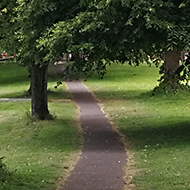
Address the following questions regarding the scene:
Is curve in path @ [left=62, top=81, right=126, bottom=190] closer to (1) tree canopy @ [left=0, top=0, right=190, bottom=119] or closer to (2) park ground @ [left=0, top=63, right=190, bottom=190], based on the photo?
(2) park ground @ [left=0, top=63, right=190, bottom=190]

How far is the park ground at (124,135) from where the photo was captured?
1000 centimetres

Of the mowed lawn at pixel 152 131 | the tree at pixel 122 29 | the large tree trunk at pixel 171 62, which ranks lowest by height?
the mowed lawn at pixel 152 131

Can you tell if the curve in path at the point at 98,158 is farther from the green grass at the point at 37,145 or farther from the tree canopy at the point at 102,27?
the tree canopy at the point at 102,27

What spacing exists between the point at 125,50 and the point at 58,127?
5.42 meters

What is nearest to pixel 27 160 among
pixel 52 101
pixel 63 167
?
pixel 63 167

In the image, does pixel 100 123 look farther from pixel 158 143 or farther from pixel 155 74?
Result: pixel 155 74

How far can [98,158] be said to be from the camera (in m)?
13.0

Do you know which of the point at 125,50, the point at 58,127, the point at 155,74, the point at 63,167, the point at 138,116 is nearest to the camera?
the point at 63,167

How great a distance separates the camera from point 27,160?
12.7 m

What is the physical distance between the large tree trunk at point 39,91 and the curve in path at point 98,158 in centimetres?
150

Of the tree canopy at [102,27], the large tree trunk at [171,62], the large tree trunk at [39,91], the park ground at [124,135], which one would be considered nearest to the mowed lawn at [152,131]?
the park ground at [124,135]

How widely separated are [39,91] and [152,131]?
5.00 metres

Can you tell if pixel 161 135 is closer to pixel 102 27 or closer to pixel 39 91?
pixel 102 27

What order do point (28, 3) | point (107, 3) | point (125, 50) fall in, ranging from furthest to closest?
1. point (28, 3)
2. point (125, 50)
3. point (107, 3)
